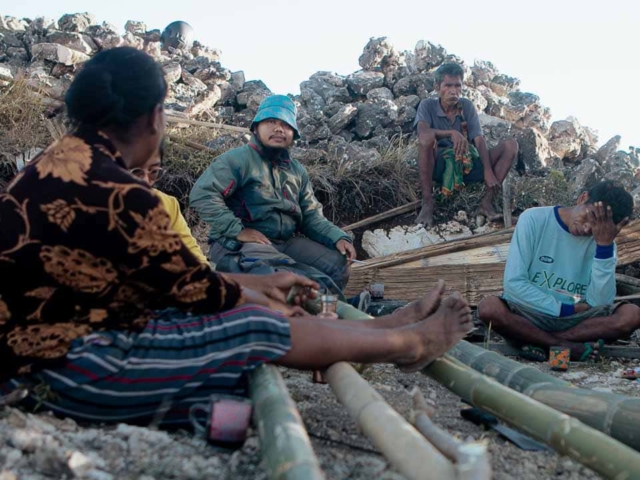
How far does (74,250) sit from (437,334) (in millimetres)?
1328

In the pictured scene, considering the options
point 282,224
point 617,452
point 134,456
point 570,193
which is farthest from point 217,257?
point 570,193

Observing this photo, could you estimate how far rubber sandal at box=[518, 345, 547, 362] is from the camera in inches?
170

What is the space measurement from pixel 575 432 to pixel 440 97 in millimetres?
5318

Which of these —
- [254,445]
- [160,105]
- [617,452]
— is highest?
[160,105]

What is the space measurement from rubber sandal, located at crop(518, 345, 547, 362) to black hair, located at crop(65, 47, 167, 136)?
3040 millimetres

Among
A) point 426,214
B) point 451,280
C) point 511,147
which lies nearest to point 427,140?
point 426,214

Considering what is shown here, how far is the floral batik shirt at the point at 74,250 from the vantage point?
1.95 m

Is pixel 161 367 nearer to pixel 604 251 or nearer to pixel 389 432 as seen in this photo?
pixel 389 432

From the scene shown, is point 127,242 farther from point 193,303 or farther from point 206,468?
point 206,468

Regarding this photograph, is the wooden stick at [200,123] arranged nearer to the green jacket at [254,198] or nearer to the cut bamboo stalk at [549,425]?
the green jacket at [254,198]

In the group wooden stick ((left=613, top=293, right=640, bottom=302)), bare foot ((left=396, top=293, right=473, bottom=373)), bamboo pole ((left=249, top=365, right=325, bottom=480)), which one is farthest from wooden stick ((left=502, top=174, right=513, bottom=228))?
bamboo pole ((left=249, top=365, right=325, bottom=480))

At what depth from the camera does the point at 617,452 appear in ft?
5.94

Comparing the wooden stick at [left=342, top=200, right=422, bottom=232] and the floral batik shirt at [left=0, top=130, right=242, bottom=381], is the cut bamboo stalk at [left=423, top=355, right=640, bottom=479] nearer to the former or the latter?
the floral batik shirt at [left=0, top=130, right=242, bottom=381]

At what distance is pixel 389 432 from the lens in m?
1.73
